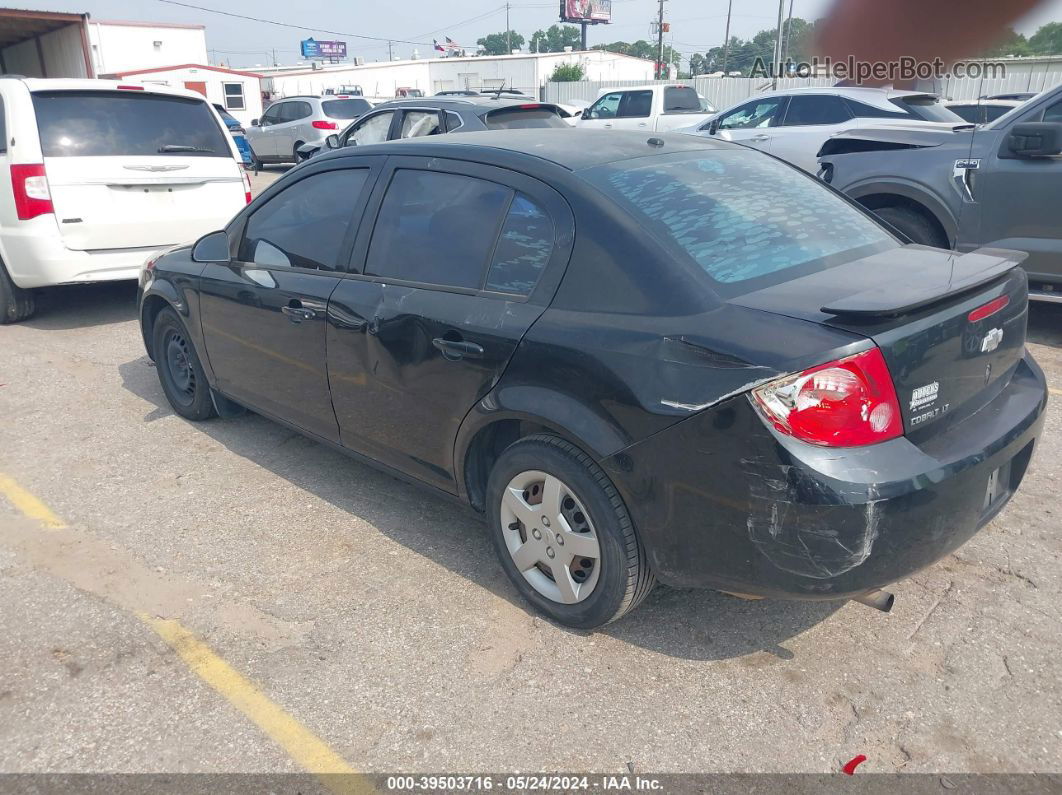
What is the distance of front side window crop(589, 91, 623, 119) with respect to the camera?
676 inches

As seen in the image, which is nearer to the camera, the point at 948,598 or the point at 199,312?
the point at 948,598

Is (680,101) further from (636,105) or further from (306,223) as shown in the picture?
(306,223)

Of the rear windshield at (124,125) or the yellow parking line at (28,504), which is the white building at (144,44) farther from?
the yellow parking line at (28,504)

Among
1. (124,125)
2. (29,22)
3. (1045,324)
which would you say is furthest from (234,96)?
(1045,324)

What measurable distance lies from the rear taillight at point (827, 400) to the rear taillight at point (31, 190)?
6.08m

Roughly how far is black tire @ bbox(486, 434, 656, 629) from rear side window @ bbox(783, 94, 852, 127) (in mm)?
8818

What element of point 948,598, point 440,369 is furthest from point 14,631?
point 948,598

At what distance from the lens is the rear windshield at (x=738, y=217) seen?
113 inches

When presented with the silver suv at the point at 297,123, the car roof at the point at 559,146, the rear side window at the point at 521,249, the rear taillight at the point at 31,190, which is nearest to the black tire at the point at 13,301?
the rear taillight at the point at 31,190

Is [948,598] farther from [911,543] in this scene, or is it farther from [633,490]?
[633,490]

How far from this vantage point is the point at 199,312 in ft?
15.2

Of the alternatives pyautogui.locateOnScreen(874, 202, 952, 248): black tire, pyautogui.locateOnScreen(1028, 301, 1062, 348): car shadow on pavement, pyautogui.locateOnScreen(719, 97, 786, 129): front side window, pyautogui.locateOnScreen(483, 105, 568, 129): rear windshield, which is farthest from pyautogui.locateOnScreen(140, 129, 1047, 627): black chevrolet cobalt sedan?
pyautogui.locateOnScreen(719, 97, 786, 129): front side window

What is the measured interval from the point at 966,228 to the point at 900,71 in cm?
625

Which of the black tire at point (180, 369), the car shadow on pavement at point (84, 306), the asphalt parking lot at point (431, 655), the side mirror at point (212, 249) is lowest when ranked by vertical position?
the car shadow on pavement at point (84, 306)
